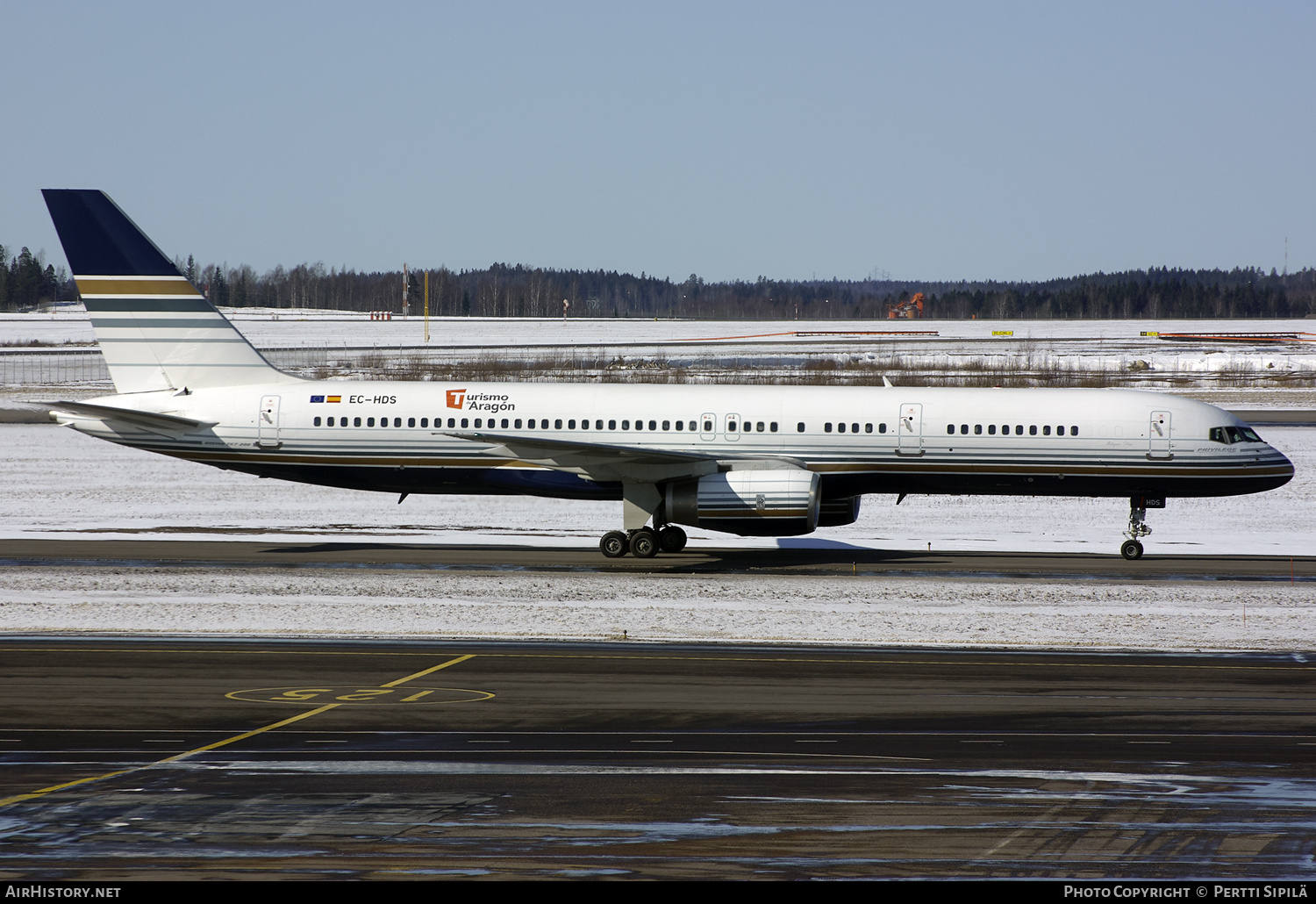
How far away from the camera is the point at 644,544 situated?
29.9 m

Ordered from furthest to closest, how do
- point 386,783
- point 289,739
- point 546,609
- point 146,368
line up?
point 146,368 → point 546,609 → point 289,739 → point 386,783

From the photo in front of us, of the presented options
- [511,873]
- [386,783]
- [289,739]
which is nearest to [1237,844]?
[511,873]

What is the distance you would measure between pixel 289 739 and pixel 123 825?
3289mm

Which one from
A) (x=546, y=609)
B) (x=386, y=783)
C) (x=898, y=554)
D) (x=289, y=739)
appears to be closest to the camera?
(x=386, y=783)

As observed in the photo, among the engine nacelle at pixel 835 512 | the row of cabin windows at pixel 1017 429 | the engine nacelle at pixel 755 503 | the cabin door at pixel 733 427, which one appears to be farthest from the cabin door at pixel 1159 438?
the cabin door at pixel 733 427

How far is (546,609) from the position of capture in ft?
77.3

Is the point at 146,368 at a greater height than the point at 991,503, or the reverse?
the point at 146,368

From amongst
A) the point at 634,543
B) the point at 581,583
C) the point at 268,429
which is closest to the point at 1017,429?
the point at 634,543

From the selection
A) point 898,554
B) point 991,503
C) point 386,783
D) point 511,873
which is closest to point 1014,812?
point 511,873

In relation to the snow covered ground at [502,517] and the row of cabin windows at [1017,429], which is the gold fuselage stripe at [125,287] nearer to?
the snow covered ground at [502,517]

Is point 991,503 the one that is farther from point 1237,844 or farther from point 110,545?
point 1237,844

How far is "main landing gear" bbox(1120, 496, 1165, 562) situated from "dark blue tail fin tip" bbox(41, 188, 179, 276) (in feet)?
85.2

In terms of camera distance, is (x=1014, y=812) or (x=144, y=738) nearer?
(x=1014, y=812)

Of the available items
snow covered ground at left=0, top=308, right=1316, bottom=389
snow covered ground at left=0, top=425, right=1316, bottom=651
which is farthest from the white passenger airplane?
snow covered ground at left=0, top=308, right=1316, bottom=389
